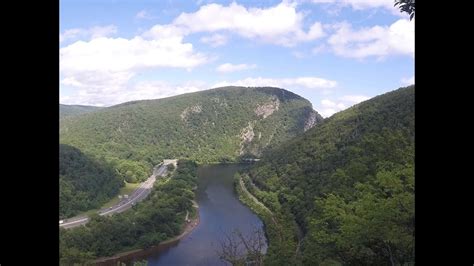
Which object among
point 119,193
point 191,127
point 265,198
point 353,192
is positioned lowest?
point 119,193

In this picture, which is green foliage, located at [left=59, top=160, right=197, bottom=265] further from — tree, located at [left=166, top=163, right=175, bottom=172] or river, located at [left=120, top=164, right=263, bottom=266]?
tree, located at [left=166, top=163, right=175, bottom=172]

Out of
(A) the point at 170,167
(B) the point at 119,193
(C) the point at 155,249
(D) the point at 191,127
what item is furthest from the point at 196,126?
(C) the point at 155,249

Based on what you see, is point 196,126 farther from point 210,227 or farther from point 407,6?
point 407,6

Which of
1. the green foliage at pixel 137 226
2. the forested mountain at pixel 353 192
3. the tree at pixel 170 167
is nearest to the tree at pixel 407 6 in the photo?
the forested mountain at pixel 353 192

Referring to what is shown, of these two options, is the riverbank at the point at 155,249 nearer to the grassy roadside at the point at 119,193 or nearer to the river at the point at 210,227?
the river at the point at 210,227
